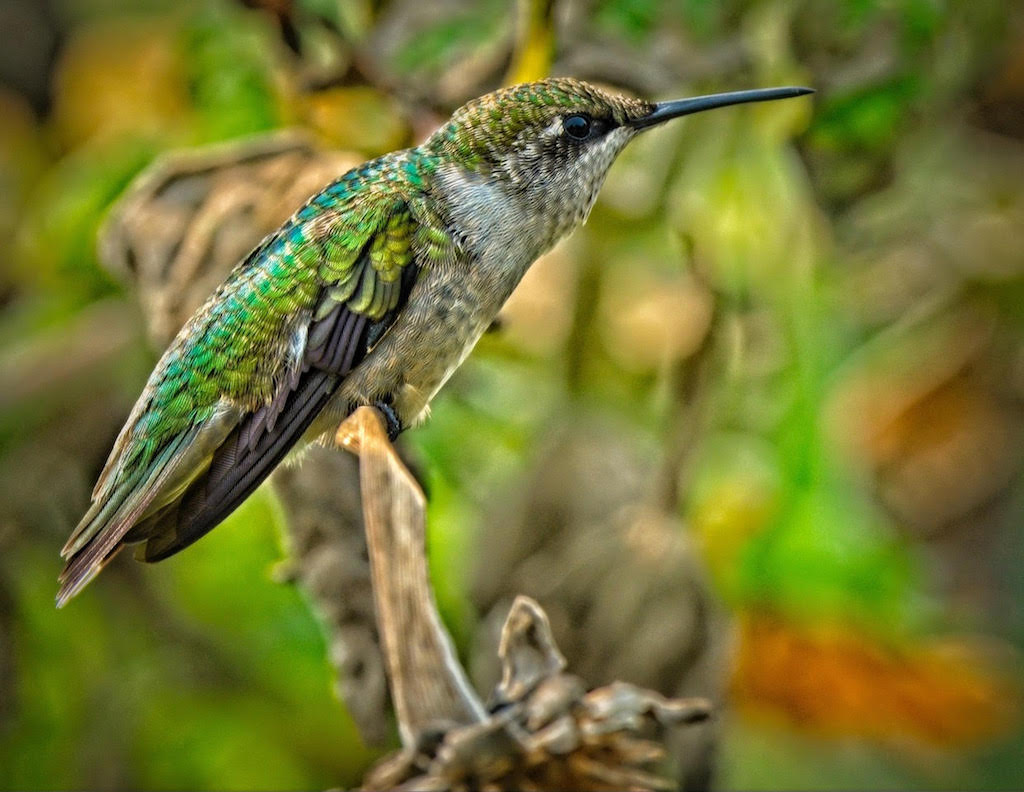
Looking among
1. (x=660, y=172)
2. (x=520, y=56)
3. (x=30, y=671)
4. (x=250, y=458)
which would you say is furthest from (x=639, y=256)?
(x=30, y=671)

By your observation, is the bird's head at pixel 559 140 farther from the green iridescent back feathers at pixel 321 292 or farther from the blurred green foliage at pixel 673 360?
the blurred green foliage at pixel 673 360

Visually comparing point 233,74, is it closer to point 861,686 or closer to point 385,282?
point 385,282

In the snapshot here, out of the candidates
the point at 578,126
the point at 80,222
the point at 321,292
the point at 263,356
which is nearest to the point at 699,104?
the point at 578,126

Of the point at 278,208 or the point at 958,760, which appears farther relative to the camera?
the point at 958,760

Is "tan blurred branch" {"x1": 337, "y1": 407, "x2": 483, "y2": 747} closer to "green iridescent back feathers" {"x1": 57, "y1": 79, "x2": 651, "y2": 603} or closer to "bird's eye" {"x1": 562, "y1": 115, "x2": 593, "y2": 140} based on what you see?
"green iridescent back feathers" {"x1": 57, "y1": 79, "x2": 651, "y2": 603}

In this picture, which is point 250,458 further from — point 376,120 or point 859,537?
point 859,537

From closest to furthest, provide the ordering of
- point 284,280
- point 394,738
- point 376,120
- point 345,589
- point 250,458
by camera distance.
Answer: point 250,458 → point 284,280 → point 345,589 → point 376,120 → point 394,738
